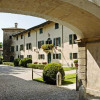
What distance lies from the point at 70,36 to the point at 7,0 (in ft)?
58.9

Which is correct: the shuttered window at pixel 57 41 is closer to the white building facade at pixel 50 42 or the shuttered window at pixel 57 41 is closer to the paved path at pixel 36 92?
the white building facade at pixel 50 42

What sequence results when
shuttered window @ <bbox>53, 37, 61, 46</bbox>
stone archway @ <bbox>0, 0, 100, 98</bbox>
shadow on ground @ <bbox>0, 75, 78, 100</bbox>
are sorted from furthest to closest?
shuttered window @ <bbox>53, 37, 61, 46</bbox> → shadow on ground @ <bbox>0, 75, 78, 100</bbox> → stone archway @ <bbox>0, 0, 100, 98</bbox>

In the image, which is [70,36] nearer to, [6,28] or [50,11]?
[50,11]

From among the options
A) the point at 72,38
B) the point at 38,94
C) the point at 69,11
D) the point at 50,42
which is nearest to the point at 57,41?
the point at 50,42

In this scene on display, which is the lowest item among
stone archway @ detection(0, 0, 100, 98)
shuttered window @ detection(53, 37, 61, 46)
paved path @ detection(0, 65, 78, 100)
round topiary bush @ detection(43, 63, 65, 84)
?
paved path @ detection(0, 65, 78, 100)

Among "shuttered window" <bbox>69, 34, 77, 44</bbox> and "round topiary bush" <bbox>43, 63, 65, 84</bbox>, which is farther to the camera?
"shuttered window" <bbox>69, 34, 77, 44</bbox>

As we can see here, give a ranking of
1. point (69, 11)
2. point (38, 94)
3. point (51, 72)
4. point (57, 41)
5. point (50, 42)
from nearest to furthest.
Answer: point (69, 11) → point (38, 94) → point (51, 72) → point (57, 41) → point (50, 42)

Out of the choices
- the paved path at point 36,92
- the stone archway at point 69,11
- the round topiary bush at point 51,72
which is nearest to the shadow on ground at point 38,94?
the paved path at point 36,92

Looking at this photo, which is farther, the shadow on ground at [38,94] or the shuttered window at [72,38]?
the shuttered window at [72,38]

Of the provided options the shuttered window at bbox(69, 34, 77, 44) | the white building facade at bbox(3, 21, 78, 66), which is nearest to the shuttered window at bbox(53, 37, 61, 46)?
the white building facade at bbox(3, 21, 78, 66)

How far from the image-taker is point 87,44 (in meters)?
7.57

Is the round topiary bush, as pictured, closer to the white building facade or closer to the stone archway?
the stone archway

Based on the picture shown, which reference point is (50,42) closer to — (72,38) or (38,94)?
(72,38)

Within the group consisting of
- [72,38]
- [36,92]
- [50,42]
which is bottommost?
[36,92]
